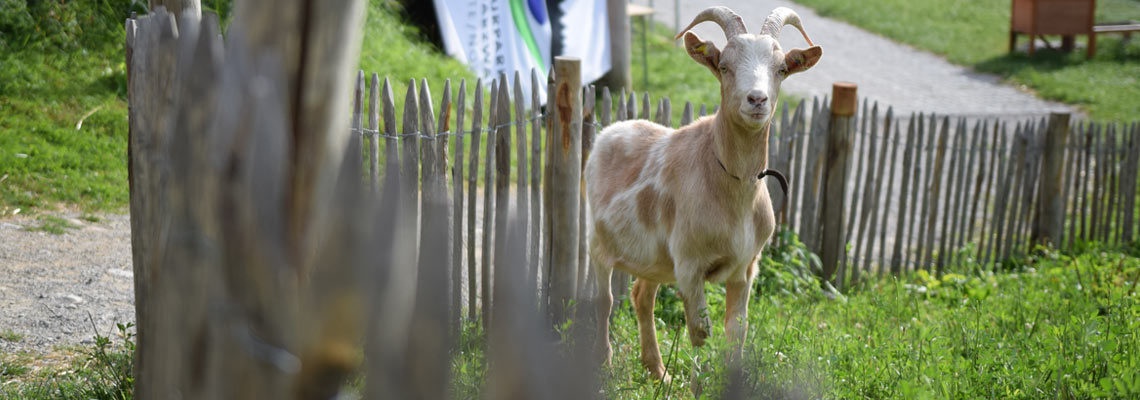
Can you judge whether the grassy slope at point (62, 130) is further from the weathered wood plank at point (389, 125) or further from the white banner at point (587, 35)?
the white banner at point (587, 35)

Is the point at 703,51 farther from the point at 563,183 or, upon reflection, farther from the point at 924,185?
the point at 924,185

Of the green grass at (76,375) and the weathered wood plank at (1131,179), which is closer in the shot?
the green grass at (76,375)

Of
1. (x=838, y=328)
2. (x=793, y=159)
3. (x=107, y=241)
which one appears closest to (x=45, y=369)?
(x=107, y=241)

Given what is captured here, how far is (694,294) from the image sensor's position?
12.7 feet

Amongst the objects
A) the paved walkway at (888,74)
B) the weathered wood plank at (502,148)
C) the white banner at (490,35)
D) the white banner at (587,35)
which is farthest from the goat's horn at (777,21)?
the paved walkway at (888,74)

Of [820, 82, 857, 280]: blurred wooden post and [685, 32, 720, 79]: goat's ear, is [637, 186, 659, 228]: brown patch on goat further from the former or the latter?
[820, 82, 857, 280]: blurred wooden post

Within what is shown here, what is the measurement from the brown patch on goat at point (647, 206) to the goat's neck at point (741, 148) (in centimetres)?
43

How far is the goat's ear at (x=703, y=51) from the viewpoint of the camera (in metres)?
3.76

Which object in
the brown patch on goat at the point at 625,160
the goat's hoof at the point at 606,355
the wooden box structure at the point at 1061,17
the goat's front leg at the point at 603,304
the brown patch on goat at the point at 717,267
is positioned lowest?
the goat's hoof at the point at 606,355

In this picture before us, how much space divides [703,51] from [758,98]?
0.48m

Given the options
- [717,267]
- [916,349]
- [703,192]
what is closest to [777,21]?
[703,192]

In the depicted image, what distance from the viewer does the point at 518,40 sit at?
10.2m

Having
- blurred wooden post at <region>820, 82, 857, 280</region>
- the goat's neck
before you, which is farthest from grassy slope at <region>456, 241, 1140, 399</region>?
blurred wooden post at <region>820, 82, 857, 280</region>

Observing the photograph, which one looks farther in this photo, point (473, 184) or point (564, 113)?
point (564, 113)
